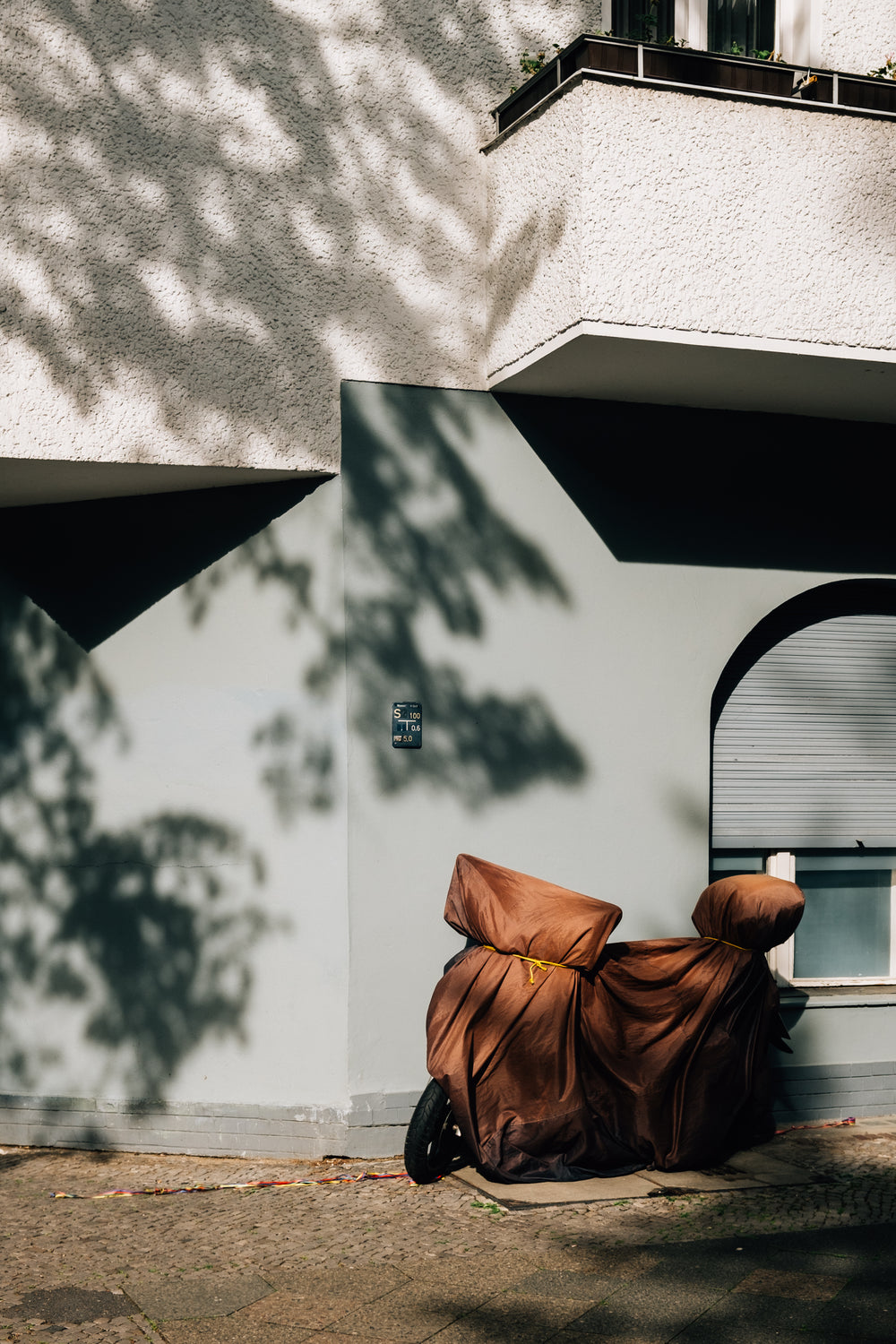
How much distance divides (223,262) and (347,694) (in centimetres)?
216

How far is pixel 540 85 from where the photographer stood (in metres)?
6.05

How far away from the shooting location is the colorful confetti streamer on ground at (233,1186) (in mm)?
5766

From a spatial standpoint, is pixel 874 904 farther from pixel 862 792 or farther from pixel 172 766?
pixel 172 766

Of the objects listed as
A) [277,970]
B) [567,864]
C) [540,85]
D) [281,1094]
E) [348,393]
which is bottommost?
[281,1094]

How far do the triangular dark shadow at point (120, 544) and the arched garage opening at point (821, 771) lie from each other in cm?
285

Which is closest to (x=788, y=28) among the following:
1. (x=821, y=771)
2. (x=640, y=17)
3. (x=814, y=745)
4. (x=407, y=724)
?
(x=640, y=17)

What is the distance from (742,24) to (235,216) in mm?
3204

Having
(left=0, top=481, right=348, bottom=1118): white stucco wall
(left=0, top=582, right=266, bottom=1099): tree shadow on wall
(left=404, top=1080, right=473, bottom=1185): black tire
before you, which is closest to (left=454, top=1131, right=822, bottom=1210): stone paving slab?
(left=404, top=1080, right=473, bottom=1185): black tire

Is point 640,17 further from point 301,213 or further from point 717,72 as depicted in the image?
point 301,213

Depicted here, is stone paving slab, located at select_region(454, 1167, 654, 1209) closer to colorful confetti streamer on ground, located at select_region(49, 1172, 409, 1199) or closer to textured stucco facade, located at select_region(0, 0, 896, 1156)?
colorful confetti streamer on ground, located at select_region(49, 1172, 409, 1199)

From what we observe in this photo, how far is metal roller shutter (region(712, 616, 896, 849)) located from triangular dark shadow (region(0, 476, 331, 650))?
2.85 metres

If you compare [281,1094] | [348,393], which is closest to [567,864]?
[281,1094]

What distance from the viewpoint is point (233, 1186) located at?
5844 millimetres

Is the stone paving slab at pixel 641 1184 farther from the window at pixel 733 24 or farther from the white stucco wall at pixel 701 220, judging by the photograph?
the window at pixel 733 24
